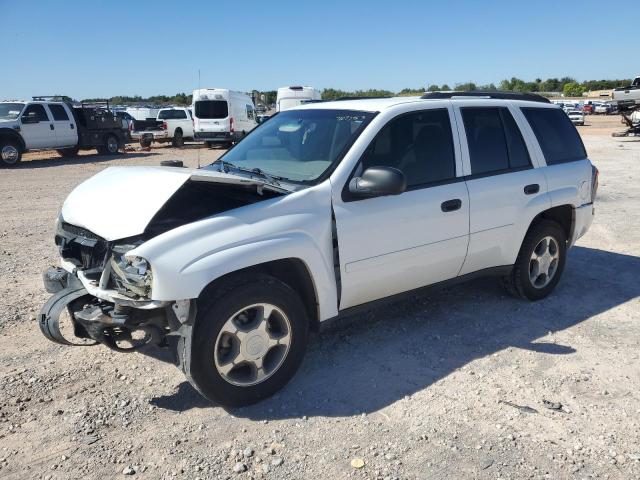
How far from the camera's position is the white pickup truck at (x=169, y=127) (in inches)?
1008

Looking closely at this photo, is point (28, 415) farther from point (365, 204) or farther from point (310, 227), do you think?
point (365, 204)

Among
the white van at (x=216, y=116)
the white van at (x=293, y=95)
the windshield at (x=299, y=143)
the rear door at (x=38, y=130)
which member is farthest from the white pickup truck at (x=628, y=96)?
the windshield at (x=299, y=143)

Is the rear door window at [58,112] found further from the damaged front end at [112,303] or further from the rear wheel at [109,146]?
the damaged front end at [112,303]

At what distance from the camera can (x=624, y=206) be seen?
9.62 metres

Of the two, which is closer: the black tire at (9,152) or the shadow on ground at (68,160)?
the black tire at (9,152)

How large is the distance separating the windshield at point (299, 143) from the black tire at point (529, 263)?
201cm

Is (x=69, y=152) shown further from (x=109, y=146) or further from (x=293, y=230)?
(x=293, y=230)

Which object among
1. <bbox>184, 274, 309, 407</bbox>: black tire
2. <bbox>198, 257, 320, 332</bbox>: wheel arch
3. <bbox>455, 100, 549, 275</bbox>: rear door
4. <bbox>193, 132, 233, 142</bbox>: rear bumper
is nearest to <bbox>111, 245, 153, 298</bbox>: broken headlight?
<bbox>184, 274, 309, 407</bbox>: black tire

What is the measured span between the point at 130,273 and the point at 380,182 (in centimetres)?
159

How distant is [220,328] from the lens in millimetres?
3189

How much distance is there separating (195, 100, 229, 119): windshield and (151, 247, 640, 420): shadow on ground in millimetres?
19836

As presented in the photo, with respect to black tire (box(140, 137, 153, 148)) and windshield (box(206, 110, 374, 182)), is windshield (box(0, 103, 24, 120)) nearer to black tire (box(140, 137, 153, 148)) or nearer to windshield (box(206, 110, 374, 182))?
black tire (box(140, 137, 153, 148))

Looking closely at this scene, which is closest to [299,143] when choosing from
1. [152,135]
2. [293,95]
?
[152,135]

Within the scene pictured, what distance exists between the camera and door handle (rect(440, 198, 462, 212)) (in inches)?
163
